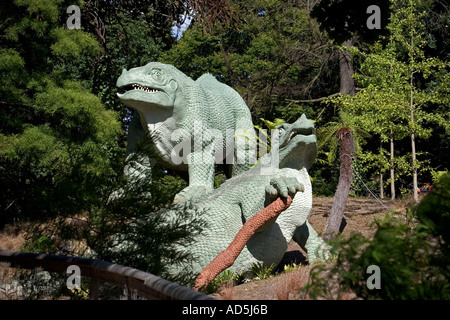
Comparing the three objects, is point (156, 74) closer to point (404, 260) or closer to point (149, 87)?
point (149, 87)

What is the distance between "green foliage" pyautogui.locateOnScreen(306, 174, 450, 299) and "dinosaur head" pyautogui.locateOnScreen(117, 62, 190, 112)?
16.6 ft

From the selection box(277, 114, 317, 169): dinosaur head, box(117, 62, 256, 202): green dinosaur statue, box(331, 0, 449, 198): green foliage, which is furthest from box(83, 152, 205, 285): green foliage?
box(331, 0, 449, 198): green foliage

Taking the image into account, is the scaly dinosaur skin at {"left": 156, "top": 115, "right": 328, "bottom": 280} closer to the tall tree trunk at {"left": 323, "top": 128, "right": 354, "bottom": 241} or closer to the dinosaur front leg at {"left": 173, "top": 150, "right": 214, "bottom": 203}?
the dinosaur front leg at {"left": 173, "top": 150, "right": 214, "bottom": 203}

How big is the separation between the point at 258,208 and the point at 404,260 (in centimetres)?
366

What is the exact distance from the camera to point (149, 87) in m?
7.61

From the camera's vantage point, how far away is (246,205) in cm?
637

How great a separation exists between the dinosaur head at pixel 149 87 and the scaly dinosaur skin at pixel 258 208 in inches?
60.5

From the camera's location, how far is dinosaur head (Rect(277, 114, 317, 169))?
6371mm

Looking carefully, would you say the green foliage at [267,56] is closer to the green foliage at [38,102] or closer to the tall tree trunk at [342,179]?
the green foliage at [38,102]

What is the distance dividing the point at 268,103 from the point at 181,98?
11859 millimetres
